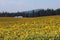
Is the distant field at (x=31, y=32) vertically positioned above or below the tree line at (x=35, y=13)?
above

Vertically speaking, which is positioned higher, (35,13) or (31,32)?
(31,32)

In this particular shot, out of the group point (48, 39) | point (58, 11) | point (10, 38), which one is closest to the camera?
point (48, 39)

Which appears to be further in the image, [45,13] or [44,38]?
[45,13]

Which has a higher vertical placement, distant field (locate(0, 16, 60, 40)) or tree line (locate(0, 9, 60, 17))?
distant field (locate(0, 16, 60, 40))

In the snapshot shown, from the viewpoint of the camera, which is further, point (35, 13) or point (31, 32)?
point (35, 13)

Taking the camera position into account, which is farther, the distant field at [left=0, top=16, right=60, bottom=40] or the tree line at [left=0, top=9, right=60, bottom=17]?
the tree line at [left=0, top=9, right=60, bottom=17]

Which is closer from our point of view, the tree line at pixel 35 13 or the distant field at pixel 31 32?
the distant field at pixel 31 32

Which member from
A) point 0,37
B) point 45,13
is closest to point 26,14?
point 45,13

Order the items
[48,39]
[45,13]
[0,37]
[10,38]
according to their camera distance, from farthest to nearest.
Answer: [45,13] < [0,37] < [10,38] < [48,39]

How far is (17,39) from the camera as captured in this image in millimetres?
10656

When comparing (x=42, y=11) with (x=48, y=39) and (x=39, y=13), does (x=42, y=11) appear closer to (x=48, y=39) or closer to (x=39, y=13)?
(x=39, y=13)

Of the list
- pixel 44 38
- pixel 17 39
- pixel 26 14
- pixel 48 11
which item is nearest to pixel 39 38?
pixel 44 38

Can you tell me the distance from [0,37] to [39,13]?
4660cm

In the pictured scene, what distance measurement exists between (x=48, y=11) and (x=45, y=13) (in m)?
1.51
